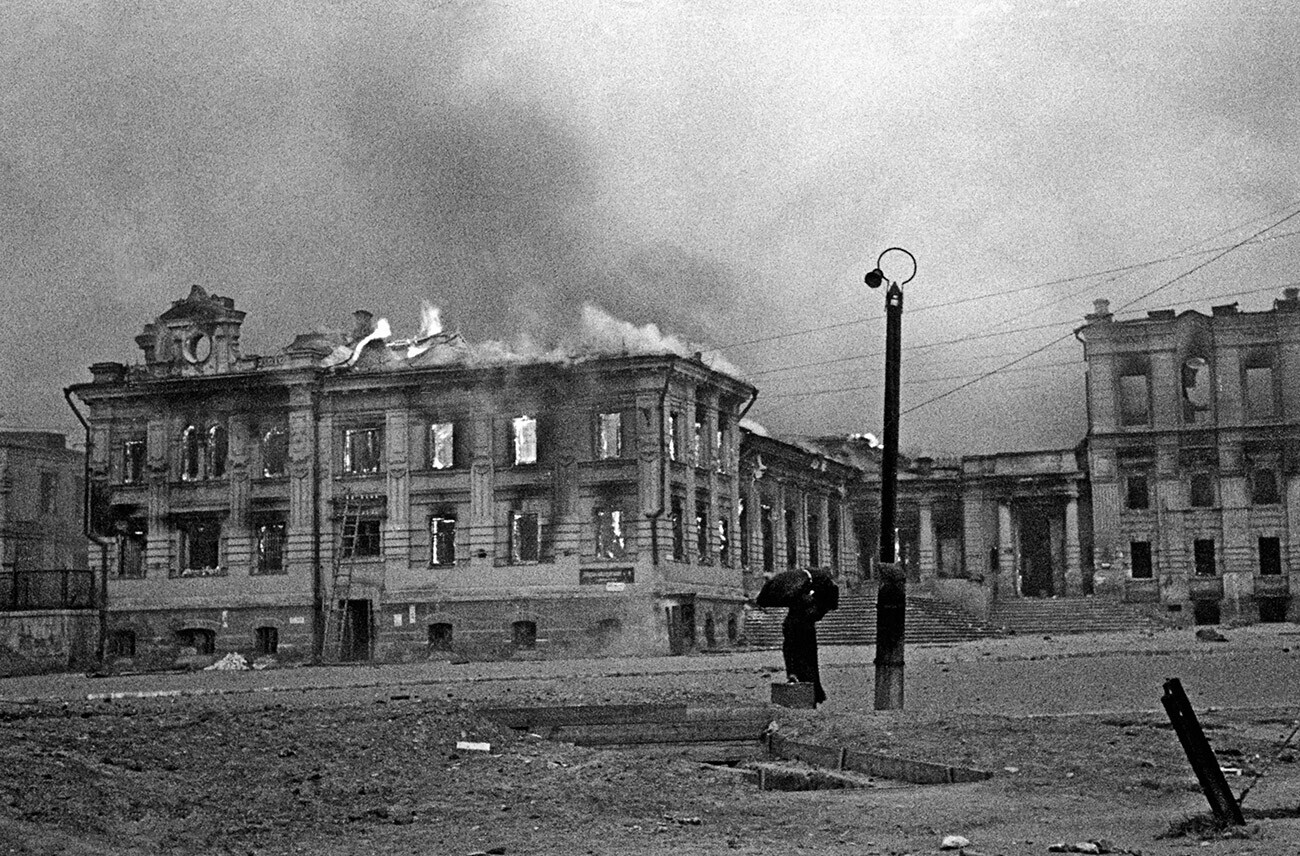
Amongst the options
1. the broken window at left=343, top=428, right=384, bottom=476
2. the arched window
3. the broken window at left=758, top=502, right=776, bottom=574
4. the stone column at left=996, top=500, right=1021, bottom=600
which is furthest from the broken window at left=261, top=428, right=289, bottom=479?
the stone column at left=996, top=500, right=1021, bottom=600

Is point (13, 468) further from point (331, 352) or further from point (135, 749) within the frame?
point (135, 749)

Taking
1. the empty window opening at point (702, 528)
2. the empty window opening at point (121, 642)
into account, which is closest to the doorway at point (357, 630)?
Answer: the empty window opening at point (121, 642)

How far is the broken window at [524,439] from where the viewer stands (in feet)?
177

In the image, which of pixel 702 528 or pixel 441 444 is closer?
pixel 441 444

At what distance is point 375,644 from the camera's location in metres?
53.6

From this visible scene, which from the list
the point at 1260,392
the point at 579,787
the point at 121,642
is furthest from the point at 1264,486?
the point at 579,787

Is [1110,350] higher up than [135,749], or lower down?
higher up

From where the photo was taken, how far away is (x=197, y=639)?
55250mm

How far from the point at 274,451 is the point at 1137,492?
36.0m

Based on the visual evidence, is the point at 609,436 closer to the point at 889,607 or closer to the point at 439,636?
the point at 439,636

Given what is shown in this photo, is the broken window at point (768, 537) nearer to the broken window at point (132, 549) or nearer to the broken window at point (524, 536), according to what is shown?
the broken window at point (524, 536)

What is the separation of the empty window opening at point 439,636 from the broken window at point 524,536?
3087 millimetres

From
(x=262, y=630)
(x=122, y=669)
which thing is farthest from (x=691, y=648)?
(x=122, y=669)

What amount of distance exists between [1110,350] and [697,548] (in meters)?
24.7
